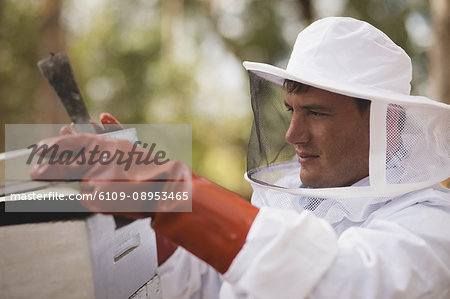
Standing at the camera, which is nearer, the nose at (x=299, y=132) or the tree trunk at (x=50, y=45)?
the nose at (x=299, y=132)

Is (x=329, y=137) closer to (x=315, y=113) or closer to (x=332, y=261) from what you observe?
(x=315, y=113)

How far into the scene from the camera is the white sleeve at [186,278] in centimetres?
147

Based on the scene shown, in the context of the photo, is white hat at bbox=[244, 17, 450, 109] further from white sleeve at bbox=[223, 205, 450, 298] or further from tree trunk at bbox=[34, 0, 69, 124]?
tree trunk at bbox=[34, 0, 69, 124]

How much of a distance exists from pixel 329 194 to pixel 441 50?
4422mm

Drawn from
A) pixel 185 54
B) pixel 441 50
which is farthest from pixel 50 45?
pixel 441 50

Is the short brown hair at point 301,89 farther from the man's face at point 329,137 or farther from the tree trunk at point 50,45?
the tree trunk at point 50,45

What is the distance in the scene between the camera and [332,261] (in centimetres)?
107

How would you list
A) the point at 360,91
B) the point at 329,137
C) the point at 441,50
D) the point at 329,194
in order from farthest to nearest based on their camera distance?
the point at 441,50
the point at 329,137
the point at 329,194
the point at 360,91

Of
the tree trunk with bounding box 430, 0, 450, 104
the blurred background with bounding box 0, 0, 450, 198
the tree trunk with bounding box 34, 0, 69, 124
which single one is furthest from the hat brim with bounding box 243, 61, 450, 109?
the blurred background with bounding box 0, 0, 450, 198

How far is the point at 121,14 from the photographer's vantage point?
15391mm

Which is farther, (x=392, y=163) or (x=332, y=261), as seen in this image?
(x=392, y=163)

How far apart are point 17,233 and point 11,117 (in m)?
14.2

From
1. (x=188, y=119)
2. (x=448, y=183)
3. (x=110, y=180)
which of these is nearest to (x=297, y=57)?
(x=110, y=180)

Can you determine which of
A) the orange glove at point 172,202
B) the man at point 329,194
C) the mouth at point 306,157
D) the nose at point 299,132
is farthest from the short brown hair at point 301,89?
the orange glove at point 172,202
